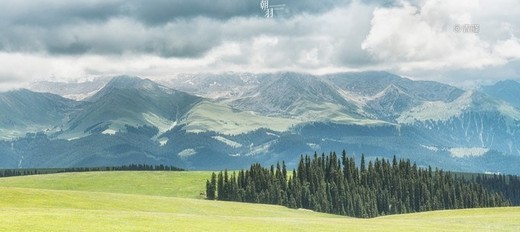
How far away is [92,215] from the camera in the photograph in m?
74.6

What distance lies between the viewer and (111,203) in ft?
367

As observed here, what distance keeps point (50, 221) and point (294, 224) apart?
30.7m

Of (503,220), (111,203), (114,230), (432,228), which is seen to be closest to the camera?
(114,230)

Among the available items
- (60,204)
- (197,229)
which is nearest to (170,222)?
(197,229)

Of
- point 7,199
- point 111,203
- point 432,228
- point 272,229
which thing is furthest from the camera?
point 111,203

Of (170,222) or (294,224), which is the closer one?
(170,222)

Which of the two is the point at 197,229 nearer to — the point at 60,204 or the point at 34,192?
the point at 60,204

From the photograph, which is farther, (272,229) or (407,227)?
(407,227)

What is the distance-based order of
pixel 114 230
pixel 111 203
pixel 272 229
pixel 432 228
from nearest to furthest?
pixel 114 230
pixel 272 229
pixel 432 228
pixel 111 203

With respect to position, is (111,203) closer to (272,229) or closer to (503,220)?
(272,229)

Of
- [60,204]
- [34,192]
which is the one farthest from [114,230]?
[34,192]

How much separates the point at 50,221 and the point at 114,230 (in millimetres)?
8447

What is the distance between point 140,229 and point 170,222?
9871 mm

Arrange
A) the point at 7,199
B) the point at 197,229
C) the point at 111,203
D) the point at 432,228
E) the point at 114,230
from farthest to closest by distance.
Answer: the point at 111,203, the point at 7,199, the point at 432,228, the point at 197,229, the point at 114,230
